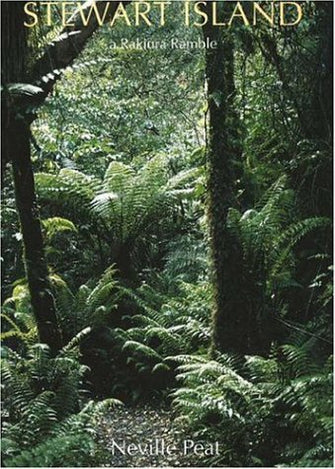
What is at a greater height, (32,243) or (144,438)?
(32,243)

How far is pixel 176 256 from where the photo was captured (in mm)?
6816

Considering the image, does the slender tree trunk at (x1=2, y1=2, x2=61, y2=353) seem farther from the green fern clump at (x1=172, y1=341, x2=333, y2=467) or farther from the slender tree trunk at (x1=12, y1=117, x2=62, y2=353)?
the green fern clump at (x1=172, y1=341, x2=333, y2=467)

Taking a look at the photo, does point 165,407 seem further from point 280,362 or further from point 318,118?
point 318,118

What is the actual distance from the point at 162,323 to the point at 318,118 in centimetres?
211

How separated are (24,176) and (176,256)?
2.61m

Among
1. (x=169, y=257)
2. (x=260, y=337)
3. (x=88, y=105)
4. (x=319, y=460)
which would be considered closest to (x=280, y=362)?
(x=260, y=337)

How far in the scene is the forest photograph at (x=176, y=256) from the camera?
13.3ft

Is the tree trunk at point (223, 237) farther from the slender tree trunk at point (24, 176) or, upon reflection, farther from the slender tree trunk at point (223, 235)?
the slender tree trunk at point (24, 176)

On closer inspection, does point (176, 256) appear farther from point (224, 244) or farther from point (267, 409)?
point (267, 409)

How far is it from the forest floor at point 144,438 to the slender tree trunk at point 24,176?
74 centimetres

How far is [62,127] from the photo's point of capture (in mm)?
7652

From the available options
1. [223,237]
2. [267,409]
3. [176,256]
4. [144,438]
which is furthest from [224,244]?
[176,256]

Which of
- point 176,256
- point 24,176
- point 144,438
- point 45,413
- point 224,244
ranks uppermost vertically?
point 24,176

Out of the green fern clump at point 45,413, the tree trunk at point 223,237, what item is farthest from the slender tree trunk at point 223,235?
the green fern clump at point 45,413
